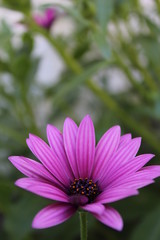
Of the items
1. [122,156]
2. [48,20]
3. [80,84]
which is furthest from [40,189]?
[48,20]

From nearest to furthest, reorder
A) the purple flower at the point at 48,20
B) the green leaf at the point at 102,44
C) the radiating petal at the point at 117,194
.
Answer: the radiating petal at the point at 117,194, the green leaf at the point at 102,44, the purple flower at the point at 48,20

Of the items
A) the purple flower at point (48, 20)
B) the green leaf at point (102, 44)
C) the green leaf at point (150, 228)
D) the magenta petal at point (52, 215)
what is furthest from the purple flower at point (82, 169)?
the purple flower at point (48, 20)

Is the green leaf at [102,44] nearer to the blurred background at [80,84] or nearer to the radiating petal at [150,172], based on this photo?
the blurred background at [80,84]

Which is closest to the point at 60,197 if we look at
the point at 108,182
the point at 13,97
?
the point at 108,182

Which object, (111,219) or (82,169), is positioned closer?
(111,219)

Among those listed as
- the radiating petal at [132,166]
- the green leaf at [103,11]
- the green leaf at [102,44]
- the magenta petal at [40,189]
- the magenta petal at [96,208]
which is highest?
the green leaf at [103,11]

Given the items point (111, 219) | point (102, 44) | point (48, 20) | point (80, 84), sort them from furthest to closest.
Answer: point (48, 20) < point (80, 84) < point (102, 44) < point (111, 219)

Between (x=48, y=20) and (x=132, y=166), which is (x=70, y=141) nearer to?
(x=132, y=166)

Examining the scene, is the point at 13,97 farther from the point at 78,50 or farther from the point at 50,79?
the point at 50,79
